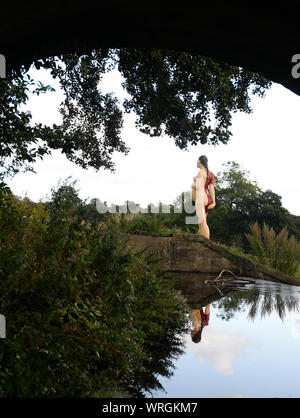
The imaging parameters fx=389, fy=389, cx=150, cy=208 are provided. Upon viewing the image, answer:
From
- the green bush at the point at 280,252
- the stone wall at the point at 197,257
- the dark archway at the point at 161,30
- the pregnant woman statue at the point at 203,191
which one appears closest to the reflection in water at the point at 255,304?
the dark archway at the point at 161,30

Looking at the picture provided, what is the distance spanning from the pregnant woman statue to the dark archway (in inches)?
453

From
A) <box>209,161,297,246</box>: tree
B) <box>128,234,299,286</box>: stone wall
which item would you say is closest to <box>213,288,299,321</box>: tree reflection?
<box>128,234,299,286</box>: stone wall

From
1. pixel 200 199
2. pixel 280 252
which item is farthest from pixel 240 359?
pixel 280 252

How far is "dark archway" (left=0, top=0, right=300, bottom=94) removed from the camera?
9.93ft

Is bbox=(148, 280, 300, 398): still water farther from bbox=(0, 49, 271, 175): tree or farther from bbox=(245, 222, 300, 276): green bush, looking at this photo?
bbox=(245, 222, 300, 276): green bush

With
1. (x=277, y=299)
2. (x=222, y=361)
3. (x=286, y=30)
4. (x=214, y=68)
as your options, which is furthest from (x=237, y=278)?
(x=286, y=30)

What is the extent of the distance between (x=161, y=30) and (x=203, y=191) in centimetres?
1199

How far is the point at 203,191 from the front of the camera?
15367 millimetres

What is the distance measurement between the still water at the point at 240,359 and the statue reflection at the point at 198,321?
0.05 metres

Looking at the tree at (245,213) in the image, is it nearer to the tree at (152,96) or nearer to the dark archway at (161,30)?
the tree at (152,96)

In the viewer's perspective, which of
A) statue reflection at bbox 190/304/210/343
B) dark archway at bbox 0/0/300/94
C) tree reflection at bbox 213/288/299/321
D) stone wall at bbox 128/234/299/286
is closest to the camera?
dark archway at bbox 0/0/300/94

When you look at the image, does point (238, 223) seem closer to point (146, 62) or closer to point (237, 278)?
point (237, 278)

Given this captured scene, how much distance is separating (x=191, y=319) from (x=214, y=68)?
5.10 m

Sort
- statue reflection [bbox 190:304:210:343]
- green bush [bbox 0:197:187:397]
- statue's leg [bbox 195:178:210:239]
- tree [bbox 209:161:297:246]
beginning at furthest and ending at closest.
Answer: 1. tree [bbox 209:161:297:246]
2. statue's leg [bbox 195:178:210:239]
3. statue reflection [bbox 190:304:210:343]
4. green bush [bbox 0:197:187:397]
